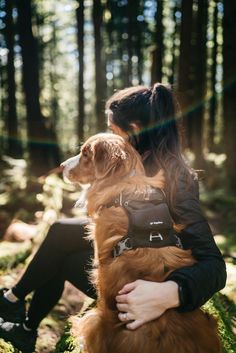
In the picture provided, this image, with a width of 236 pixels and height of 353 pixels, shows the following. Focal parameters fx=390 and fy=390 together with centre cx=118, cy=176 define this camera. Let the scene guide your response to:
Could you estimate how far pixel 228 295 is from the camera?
15.7ft

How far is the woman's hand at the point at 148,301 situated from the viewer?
7.60ft

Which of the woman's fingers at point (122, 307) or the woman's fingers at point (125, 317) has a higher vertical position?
the woman's fingers at point (122, 307)

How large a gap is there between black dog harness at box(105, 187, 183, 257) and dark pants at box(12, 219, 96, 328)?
98 cm

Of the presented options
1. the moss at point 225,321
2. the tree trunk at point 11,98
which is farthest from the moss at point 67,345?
the tree trunk at point 11,98

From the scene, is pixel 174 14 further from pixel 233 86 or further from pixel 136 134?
pixel 136 134

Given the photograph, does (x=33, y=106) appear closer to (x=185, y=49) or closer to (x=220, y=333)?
(x=185, y=49)

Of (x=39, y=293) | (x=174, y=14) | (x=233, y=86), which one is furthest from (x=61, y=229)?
(x=174, y=14)

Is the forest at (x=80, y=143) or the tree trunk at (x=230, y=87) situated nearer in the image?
the forest at (x=80, y=143)

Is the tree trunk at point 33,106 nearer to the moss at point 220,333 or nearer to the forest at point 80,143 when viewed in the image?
the forest at point 80,143

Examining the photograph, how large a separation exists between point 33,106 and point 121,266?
9.46 m

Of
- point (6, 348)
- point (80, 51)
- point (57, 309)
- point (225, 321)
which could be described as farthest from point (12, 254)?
point (80, 51)

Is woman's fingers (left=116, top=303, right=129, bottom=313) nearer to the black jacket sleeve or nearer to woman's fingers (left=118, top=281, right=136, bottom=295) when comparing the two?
woman's fingers (left=118, top=281, right=136, bottom=295)

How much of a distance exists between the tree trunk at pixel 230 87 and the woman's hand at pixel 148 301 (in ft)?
31.1

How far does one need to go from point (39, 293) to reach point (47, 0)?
87.9 feet
